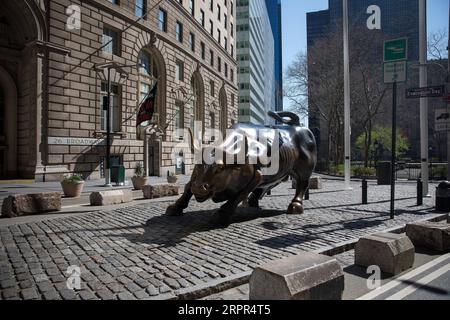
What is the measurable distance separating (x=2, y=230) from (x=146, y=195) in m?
5.42

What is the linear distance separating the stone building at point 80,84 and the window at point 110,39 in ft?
0.22

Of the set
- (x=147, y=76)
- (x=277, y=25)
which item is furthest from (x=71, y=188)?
(x=277, y=25)

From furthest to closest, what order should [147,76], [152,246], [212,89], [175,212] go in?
[212,89] → [147,76] → [175,212] → [152,246]

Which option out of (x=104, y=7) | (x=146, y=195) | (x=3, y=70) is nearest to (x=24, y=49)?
(x=3, y=70)

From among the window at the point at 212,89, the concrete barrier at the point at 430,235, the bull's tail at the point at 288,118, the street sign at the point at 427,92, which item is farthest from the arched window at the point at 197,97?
the concrete barrier at the point at 430,235

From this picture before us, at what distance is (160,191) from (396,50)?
28.3 feet

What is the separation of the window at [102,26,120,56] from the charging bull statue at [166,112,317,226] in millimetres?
15685

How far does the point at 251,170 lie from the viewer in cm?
663

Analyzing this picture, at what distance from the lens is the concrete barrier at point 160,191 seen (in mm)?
11238

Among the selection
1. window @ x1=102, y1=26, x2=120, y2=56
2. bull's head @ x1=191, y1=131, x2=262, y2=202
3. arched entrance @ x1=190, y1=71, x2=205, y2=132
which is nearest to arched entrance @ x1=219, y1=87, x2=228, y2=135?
arched entrance @ x1=190, y1=71, x2=205, y2=132

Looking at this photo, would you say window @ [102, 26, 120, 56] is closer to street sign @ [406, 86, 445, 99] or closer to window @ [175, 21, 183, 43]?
window @ [175, 21, 183, 43]

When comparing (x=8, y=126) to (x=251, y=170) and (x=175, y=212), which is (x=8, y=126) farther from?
(x=251, y=170)
